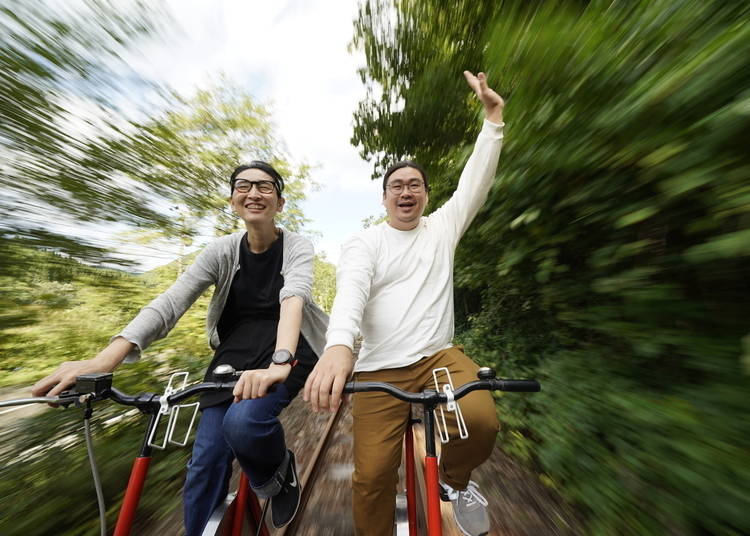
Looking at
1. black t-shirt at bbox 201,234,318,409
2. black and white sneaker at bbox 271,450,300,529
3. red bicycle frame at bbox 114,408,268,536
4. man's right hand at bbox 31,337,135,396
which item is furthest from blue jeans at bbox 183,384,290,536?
man's right hand at bbox 31,337,135,396

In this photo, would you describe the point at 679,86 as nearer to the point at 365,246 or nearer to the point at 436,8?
the point at 365,246

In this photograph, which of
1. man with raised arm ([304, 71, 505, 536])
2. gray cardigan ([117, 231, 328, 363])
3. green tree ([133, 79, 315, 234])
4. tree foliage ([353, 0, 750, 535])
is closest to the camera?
tree foliage ([353, 0, 750, 535])

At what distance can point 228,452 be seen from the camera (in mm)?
1650

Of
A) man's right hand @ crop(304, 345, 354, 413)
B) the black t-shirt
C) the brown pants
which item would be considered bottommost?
the brown pants

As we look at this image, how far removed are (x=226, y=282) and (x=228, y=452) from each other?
1043mm

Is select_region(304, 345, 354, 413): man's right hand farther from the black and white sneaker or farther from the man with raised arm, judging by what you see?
the black and white sneaker

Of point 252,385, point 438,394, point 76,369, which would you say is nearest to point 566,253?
point 438,394

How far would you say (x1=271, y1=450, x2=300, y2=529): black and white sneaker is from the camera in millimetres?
1800

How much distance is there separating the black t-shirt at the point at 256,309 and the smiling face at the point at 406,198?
2.89 feet

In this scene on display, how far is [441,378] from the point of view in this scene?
1774mm

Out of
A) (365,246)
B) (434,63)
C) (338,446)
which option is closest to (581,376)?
(365,246)

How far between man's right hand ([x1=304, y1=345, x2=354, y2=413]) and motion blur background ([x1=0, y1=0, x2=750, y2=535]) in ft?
4.20

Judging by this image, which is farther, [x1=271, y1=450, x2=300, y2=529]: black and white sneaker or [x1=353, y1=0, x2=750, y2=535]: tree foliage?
[x1=271, y1=450, x2=300, y2=529]: black and white sneaker

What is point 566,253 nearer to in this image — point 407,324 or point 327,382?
point 407,324
